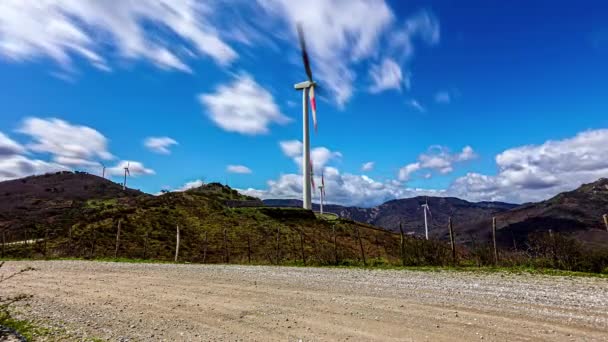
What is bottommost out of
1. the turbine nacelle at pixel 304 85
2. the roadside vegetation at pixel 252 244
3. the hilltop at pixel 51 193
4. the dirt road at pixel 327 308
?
the dirt road at pixel 327 308

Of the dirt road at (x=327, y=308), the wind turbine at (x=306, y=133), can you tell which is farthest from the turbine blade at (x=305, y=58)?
the dirt road at (x=327, y=308)

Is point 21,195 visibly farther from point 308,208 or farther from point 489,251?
point 489,251

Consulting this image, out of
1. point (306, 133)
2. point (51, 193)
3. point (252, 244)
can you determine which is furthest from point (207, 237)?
point (51, 193)

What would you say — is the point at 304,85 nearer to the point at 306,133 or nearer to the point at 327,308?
the point at 306,133

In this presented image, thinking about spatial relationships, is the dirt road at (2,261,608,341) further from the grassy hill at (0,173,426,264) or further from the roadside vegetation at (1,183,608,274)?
the grassy hill at (0,173,426,264)

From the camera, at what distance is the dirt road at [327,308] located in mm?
8320

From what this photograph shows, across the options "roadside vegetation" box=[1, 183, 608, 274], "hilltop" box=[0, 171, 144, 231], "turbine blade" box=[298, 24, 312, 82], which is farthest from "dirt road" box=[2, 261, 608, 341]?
"hilltop" box=[0, 171, 144, 231]

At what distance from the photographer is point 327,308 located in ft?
35.2

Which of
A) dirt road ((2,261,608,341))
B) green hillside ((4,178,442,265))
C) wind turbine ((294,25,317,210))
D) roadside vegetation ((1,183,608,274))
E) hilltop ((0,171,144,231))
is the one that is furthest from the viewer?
hilltop ((0,171,144,231))

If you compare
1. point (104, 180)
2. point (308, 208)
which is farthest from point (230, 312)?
point (104, 180)

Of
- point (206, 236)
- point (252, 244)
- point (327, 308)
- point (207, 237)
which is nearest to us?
point (327, 308)

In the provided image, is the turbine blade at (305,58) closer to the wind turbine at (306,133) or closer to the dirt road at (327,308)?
the wind turbine at (306,133)

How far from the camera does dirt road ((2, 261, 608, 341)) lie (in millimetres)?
8320

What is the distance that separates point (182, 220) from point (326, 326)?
162ft
